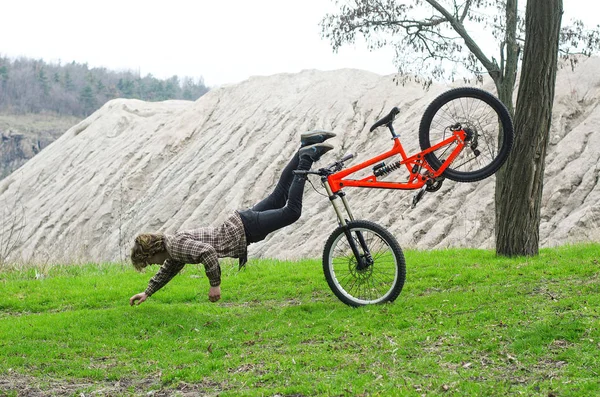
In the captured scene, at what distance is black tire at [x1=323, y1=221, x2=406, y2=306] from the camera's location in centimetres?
859

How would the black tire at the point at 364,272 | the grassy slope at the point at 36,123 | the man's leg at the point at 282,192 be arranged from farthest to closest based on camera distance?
the grassy slope at the point at 36,123 → the man's leg at the point at 282,192 → the black tire at the point at 364,272

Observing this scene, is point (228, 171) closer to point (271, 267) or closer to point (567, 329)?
point (271, 267)

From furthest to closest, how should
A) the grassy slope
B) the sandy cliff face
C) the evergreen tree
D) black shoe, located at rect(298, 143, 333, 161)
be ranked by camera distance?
1. the evergreen tree
2. the grassy slope
3. the sandy cliff face
4. black shoe, located at rect(298, 143, 333, 161)

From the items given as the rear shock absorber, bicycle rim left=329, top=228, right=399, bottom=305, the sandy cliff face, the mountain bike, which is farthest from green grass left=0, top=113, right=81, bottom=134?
the rear shock absorber

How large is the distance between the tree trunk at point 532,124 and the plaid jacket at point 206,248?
5056 mm

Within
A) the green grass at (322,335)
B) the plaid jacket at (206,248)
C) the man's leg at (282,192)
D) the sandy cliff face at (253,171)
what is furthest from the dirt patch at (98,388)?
the sandy cliff face at (253,171)

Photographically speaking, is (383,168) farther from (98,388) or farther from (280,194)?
(98,388)

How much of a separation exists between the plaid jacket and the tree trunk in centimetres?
506

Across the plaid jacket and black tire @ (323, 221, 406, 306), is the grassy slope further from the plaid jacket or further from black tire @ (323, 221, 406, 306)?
black tire @ (323, 221, 406, 306)

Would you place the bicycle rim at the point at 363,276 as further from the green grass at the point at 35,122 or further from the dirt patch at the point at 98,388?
the green grass at the point at 35,122

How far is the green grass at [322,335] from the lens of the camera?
629 centimetres

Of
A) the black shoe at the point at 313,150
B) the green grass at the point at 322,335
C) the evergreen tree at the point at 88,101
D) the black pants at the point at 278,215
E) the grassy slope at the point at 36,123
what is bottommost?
the green grass at the point at 322,335

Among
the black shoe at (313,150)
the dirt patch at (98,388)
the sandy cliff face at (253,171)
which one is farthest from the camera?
the sandy cliff face at (253,171)

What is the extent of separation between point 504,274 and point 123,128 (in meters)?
42.1
